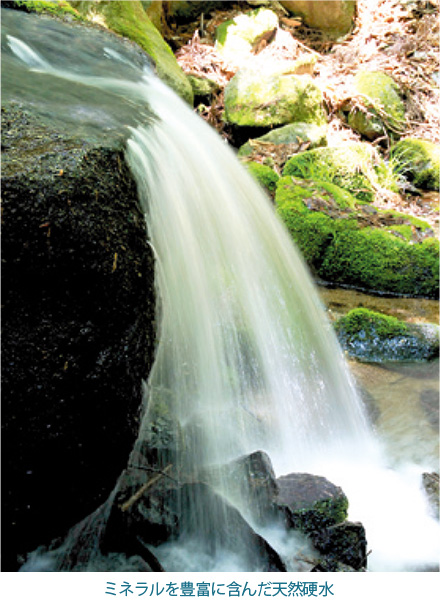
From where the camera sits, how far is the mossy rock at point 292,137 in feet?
22.9

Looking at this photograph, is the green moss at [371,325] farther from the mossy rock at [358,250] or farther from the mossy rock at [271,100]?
the mossy rock at [271,100]

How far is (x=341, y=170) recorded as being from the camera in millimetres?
6414

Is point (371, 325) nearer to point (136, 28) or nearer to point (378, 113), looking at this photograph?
point (136, 28)

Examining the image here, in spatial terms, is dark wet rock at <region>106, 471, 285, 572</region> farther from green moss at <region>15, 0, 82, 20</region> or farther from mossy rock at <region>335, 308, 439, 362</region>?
green moss at <region>15, 0, 82, 20</region>

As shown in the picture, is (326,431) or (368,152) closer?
(326,431)

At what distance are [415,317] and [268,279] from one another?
175cm

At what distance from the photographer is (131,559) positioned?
2000mm

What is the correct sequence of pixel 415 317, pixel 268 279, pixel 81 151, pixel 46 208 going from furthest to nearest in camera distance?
pixel 415 317 → pixel 268 279 → pixel 81 151 → pixel 46 208

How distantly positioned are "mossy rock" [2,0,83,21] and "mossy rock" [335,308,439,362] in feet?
11.6

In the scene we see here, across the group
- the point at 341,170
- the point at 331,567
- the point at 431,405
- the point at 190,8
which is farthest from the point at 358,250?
the point at 190,8

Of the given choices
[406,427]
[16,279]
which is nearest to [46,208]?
[16,279]

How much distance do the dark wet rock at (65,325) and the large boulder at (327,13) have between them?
9274mm

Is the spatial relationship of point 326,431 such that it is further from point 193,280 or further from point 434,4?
point 434,4

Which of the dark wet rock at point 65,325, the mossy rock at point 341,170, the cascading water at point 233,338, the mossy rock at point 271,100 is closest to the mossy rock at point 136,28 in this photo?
the mossy rock at point 271,100
